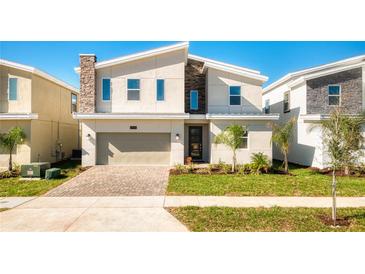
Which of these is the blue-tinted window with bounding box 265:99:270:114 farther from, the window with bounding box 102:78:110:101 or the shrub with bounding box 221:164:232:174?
the window with bounding box 102:78:110:101

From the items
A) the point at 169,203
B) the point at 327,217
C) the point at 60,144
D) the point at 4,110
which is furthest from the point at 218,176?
the point at 4,110

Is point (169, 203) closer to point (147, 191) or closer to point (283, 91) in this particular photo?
point (147, 191)

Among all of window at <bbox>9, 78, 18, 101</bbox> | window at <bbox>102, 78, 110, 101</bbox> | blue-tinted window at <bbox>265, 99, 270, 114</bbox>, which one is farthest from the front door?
window at <bbox>9, 78, 18, 101</bbox>

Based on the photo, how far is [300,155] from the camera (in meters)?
15.7

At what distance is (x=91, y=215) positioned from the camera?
20.2 feet

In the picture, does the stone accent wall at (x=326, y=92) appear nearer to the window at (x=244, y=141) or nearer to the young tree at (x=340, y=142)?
the window at (x=244, y=141)

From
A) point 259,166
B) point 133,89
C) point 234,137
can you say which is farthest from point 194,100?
point 259,166

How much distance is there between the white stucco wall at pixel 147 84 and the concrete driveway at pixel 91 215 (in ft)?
24.5

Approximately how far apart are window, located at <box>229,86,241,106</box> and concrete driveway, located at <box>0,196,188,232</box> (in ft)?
30.9

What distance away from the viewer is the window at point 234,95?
49.6 ft

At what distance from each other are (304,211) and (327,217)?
584mm

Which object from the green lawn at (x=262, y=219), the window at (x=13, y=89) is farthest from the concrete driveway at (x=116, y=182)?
the window at (x=13, y=89)

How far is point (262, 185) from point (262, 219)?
13.1ft

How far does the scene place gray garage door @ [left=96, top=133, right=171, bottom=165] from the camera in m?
14.2
